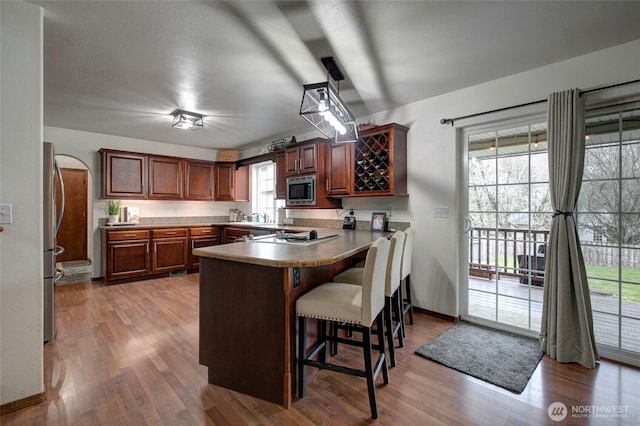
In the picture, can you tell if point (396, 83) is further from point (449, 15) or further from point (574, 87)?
point (574, 87)

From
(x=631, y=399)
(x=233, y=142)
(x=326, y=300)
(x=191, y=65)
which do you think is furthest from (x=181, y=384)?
(x=233, y=142)

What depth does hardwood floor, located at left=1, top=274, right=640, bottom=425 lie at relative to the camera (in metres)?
1.66

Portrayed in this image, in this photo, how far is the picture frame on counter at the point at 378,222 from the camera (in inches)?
143

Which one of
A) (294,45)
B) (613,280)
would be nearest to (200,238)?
(294,45)

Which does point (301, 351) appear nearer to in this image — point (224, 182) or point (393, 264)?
point (393, 264)

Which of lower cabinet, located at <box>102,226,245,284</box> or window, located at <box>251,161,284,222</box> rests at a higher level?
window, located at <box>251,161,284,222</box>

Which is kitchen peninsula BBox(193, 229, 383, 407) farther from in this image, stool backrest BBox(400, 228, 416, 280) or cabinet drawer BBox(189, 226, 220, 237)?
cabinet drawer BBox(189, 226, 220, 237)

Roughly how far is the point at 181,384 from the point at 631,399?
2.90m

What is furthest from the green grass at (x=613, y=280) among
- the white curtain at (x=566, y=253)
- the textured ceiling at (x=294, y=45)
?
the textured ceiling at (x=294, y=45)

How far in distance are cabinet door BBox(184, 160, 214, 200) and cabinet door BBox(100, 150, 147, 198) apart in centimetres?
72

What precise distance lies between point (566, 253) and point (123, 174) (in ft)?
19.1

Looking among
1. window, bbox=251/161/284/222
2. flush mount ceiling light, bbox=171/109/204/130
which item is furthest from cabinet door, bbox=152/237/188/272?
flush mount ceiling light, bbox=171/109/204/130

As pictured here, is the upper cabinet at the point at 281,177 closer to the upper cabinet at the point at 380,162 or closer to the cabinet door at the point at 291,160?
the cabinet door at the point at 291,160

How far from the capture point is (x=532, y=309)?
2.74 m
